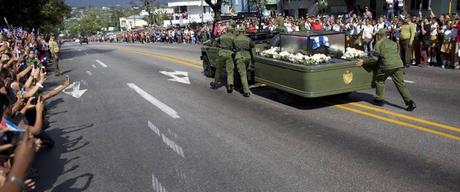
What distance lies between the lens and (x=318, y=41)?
33.5 ft

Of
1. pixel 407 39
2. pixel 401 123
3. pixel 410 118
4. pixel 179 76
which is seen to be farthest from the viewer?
pixel 179 76

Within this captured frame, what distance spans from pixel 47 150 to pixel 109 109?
3.16m

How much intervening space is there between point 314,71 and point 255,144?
2472 mm

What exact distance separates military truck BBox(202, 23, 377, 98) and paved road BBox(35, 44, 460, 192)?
52cm

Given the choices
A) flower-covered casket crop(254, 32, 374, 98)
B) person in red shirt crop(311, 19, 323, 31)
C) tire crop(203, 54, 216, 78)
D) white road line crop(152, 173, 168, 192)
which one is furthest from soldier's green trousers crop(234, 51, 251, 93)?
person in red shirt crop(311, 19, 323, 31)

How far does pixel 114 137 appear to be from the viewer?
27.3ft

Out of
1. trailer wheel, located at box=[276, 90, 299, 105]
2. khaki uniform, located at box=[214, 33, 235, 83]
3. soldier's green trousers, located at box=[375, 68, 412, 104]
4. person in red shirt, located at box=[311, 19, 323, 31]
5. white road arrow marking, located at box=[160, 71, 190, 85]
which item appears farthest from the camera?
person in red shirt, located at box=[311, 19, 323, 31]

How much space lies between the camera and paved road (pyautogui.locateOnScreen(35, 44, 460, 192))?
5828mm

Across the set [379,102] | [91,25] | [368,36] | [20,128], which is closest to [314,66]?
[379,102]

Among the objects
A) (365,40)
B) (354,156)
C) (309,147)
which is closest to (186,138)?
(309,147)

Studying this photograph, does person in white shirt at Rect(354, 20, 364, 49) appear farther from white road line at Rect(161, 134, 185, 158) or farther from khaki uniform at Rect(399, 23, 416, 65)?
white road line at Rect(161, 134, 185, 158)

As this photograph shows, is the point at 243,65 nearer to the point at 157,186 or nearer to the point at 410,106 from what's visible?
the point at 410,106

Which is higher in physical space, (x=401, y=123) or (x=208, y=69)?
(x=208, y=69)

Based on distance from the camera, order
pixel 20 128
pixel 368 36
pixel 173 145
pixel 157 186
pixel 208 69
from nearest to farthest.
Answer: pixel 20 128 < pixel 157 186 < pixel 173 145 < pixel 208 69 < pixel 368 36
